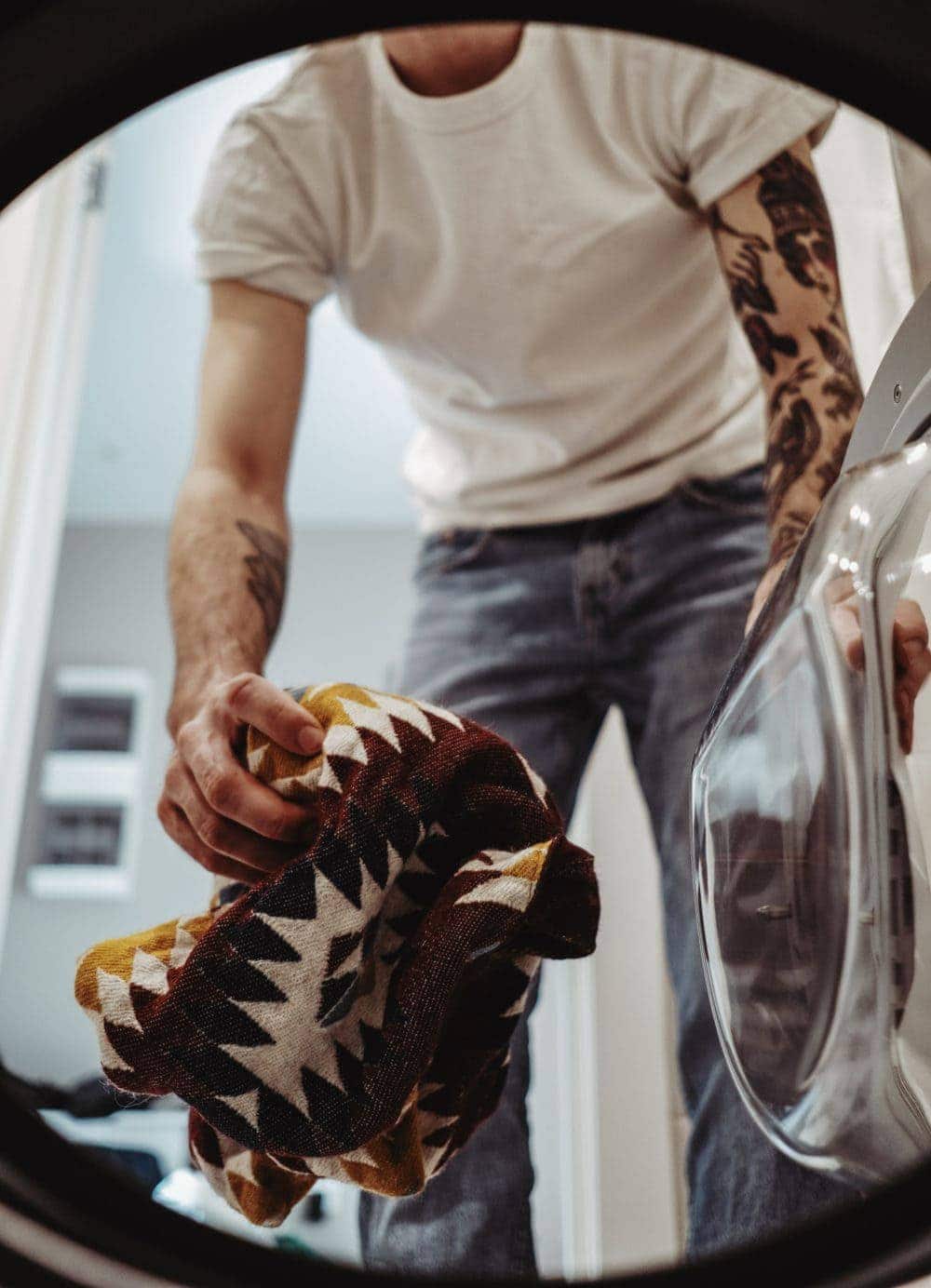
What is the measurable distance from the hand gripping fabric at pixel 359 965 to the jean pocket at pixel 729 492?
0.29 metres

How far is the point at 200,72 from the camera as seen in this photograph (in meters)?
0.25

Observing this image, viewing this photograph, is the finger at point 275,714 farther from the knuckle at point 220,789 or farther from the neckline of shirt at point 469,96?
the neckline of shirt at point 469,96

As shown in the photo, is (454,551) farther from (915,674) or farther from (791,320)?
(915,674)

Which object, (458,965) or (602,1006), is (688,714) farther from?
(602,1006)

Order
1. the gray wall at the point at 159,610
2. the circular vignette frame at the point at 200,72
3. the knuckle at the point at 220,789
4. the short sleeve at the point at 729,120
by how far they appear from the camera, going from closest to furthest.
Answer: the circular vignette frame at the point at 200,72
the knuckle at the point at 220,789
the short sleeve at the point at 729,120
the gray wall at the point at 159,610

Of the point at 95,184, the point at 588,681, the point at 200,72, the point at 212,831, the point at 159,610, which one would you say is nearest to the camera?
the point at 200,72

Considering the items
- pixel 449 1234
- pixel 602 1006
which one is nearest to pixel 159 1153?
pixel 602 1006

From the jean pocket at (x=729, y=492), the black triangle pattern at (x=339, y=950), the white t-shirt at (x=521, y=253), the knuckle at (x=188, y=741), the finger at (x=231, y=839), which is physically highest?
the white t-shirt at (x=521, y=253)

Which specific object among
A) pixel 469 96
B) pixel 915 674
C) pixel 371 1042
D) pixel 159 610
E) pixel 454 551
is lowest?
pixel 371 1042

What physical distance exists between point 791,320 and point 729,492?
0.13 metres

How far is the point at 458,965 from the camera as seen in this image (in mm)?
285

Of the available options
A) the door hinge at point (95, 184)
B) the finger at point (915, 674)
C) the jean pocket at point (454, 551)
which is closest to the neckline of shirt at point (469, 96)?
the jean pocket at point (454, 551)

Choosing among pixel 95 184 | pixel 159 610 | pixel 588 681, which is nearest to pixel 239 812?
pixel 588 681

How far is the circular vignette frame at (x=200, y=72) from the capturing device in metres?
0.22
